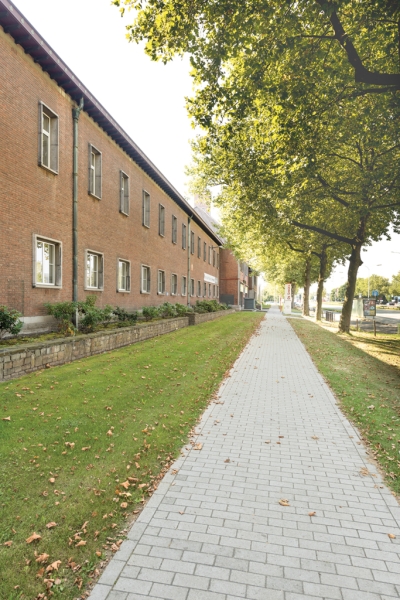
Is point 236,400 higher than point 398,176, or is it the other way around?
point 398,176

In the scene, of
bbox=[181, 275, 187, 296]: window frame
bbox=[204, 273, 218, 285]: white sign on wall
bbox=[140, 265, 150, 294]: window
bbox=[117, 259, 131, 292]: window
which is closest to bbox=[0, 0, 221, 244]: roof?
bbox=[117, 259, 131, 292]: window

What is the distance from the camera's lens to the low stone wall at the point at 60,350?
740 centimetres

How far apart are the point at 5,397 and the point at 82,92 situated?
11.1 meters

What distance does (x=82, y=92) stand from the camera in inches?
506

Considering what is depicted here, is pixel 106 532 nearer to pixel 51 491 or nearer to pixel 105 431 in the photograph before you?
pixel 51 491

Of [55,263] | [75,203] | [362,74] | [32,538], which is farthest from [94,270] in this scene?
[32,538]

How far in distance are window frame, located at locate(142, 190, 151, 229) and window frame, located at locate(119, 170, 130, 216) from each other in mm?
2141

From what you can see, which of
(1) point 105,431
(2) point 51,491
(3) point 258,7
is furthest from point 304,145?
(2) point 51,491

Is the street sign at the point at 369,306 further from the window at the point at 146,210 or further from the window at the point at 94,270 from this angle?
the window at the point at 94,270

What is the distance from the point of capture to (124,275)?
59.5 ft

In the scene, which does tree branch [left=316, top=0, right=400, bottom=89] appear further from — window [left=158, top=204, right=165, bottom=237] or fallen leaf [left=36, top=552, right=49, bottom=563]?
window [left=158, top=204, right=165, bottom=237]

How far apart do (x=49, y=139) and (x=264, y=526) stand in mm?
12655

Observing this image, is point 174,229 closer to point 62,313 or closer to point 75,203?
point 75,203

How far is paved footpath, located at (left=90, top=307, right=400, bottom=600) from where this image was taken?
254 cm
